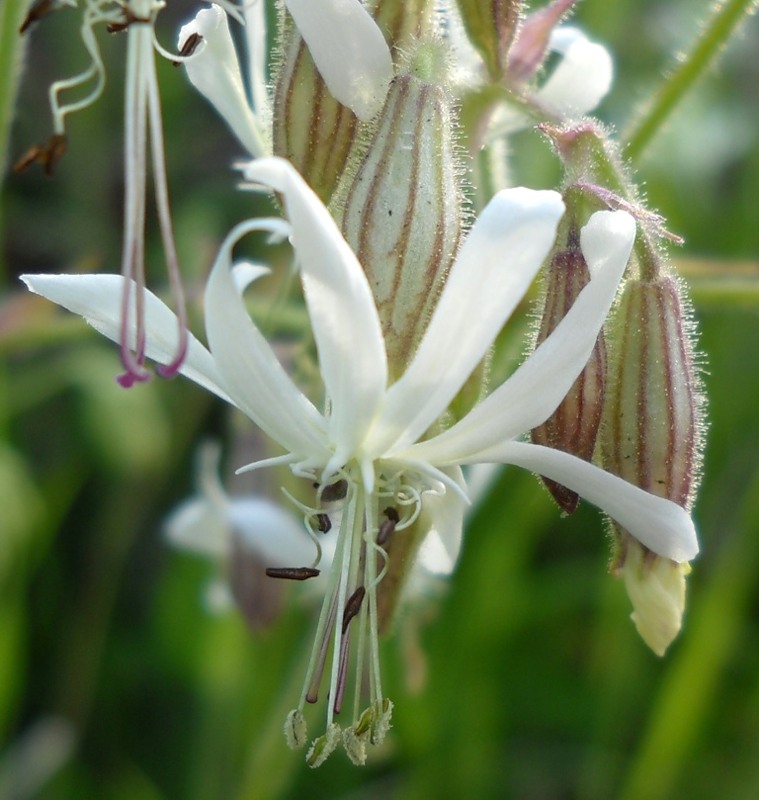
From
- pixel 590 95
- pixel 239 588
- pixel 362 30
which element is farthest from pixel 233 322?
pixel 239 588

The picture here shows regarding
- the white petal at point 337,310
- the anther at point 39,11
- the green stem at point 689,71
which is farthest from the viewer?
the green stem at point 689,71

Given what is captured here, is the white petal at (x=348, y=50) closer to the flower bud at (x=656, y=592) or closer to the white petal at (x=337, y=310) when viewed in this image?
the white petal at (x=337, y=310)

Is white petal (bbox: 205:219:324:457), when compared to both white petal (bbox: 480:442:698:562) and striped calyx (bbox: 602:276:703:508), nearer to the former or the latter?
white petal (bbox: 480:442:698:562)

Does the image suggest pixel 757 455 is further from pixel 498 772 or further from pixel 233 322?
pixel 233 322

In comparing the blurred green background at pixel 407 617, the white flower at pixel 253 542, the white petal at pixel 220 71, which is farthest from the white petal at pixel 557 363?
the blurred green background at pixel 407 617

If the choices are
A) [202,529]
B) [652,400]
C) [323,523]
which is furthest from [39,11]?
[202,529]
